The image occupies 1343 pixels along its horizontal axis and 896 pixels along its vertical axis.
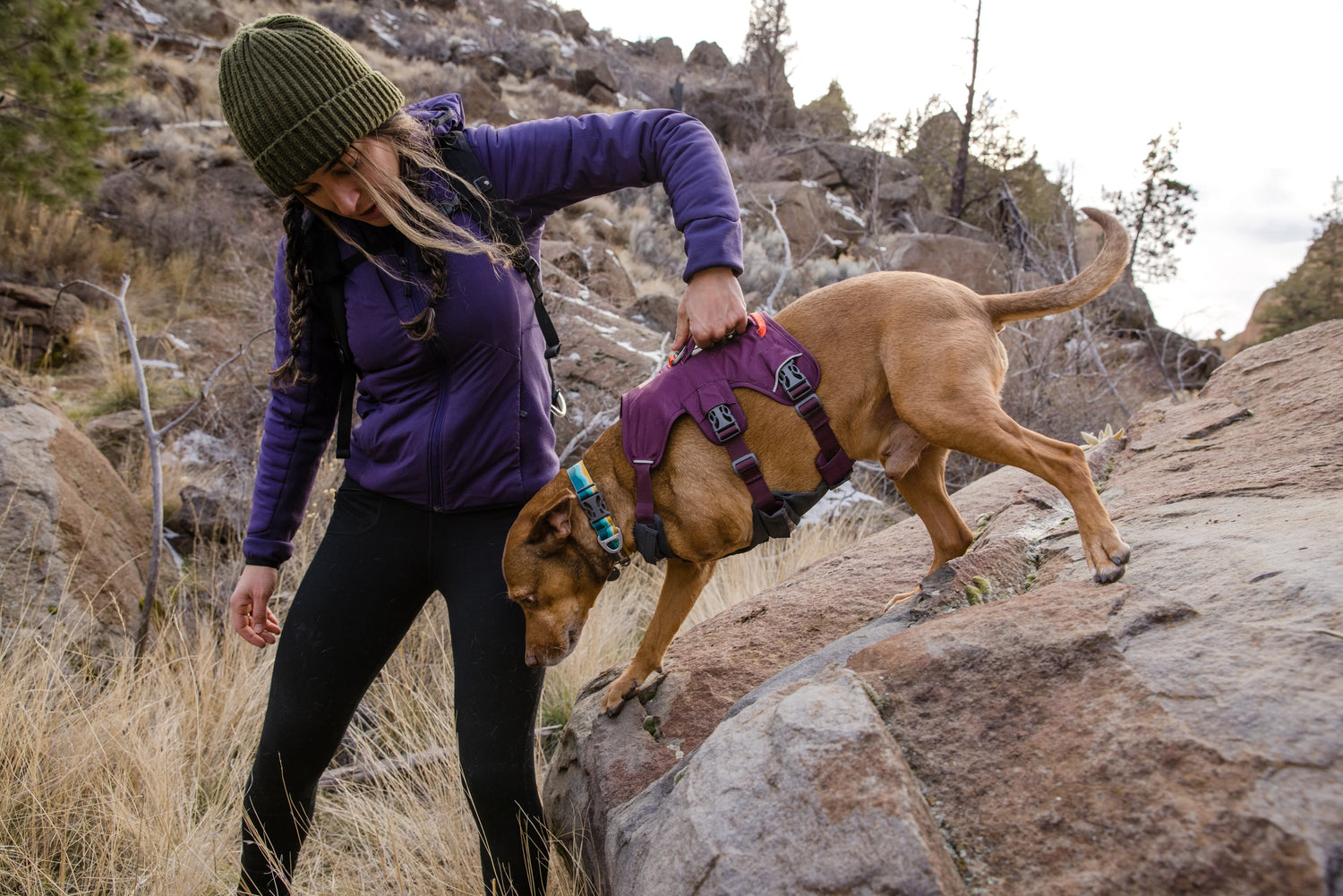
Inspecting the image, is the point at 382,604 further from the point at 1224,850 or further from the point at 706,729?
the point at 1224,850

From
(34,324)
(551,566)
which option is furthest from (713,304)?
(34,324)

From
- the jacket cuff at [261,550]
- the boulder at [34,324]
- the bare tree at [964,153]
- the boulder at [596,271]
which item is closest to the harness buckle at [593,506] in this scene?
the jacket cuff at [261,550]

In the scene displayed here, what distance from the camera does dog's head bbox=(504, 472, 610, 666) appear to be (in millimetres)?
2576

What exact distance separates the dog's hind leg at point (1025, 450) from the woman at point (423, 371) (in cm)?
75

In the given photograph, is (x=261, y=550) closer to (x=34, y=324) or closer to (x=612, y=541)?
(x=612, y=541)

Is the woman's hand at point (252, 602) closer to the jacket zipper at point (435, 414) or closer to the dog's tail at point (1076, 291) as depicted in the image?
the jacket zipper at point (435, 414)

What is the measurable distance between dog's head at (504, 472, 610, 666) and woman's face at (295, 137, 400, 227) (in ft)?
3.39

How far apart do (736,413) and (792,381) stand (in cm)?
21

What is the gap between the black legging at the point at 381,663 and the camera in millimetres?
2430

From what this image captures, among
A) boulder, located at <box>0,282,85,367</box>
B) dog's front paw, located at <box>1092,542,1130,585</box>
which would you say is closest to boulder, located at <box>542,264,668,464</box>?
dog's front paw, located at <box>1092,542,1130,585</box>

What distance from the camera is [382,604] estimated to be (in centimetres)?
250

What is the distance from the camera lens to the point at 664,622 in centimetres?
302

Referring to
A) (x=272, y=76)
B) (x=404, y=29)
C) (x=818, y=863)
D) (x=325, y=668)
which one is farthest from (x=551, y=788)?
(x=404, y=29)

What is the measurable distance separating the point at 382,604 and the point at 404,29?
1262 inches
